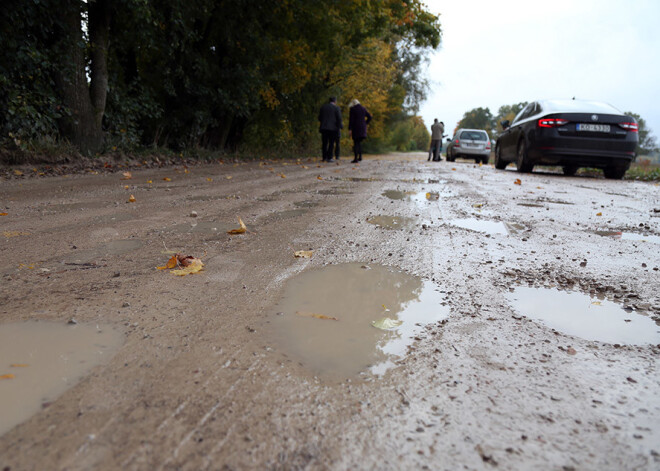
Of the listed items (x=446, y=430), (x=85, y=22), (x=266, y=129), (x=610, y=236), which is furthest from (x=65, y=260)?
(x=266, y=129)

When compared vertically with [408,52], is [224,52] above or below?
below

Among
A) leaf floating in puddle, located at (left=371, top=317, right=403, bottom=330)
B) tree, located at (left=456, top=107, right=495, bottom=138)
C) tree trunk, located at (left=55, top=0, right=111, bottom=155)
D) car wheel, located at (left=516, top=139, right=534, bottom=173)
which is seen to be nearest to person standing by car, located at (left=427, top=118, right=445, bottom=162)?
car wheel, located at (left=516, top=139, right=534, bottom=173)

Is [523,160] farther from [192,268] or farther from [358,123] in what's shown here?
[192,268]

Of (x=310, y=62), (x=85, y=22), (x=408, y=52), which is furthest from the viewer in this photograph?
(x=408, y=52)

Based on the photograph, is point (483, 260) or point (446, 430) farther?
point (483, 260)

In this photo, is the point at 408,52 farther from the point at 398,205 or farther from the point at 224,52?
the point at 398,205

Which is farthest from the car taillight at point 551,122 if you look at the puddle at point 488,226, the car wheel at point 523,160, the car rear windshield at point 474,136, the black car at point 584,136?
the car rear windshield at point 474,136

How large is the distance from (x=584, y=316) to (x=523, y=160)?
32.6 feet

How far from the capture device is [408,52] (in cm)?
3653

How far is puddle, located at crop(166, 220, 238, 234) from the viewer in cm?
338

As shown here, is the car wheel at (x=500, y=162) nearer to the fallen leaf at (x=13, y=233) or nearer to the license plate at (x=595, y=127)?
the license plate at (x=595, y=127)

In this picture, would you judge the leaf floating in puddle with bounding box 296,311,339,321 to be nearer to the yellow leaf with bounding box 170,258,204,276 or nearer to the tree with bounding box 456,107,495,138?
the yellow leaf with bounding box 170,258,204,276

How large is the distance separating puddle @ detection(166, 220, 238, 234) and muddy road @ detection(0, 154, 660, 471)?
0.04m

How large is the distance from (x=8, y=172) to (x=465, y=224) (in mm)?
6666
